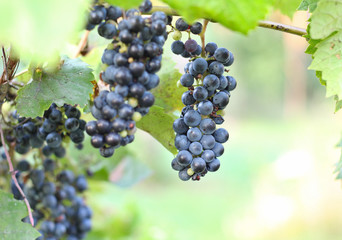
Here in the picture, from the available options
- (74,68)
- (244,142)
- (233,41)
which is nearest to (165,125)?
(74,68)

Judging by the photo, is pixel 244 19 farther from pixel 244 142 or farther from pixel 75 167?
pixel 244 142

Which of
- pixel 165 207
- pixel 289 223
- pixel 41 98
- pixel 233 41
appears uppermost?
pixel 233 41

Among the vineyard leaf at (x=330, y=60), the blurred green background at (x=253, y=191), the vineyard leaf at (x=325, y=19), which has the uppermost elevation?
the vineyard leaf at (x=325, y=19)

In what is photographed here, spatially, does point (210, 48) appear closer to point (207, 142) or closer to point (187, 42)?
point (187, 42)

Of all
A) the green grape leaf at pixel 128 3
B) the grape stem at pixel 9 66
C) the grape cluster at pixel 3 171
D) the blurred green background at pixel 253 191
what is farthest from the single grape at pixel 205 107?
the blurred green background at pixel 253 191

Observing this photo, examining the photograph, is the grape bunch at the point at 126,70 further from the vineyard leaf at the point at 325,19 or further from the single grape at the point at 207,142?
the vineyard leaf at the point at 325,19

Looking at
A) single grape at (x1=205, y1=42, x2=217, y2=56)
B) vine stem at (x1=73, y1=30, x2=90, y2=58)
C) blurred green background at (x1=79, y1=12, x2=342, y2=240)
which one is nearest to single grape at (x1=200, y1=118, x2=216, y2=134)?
single grape at (x1=205, y1=42, x2=217, y2=56)
